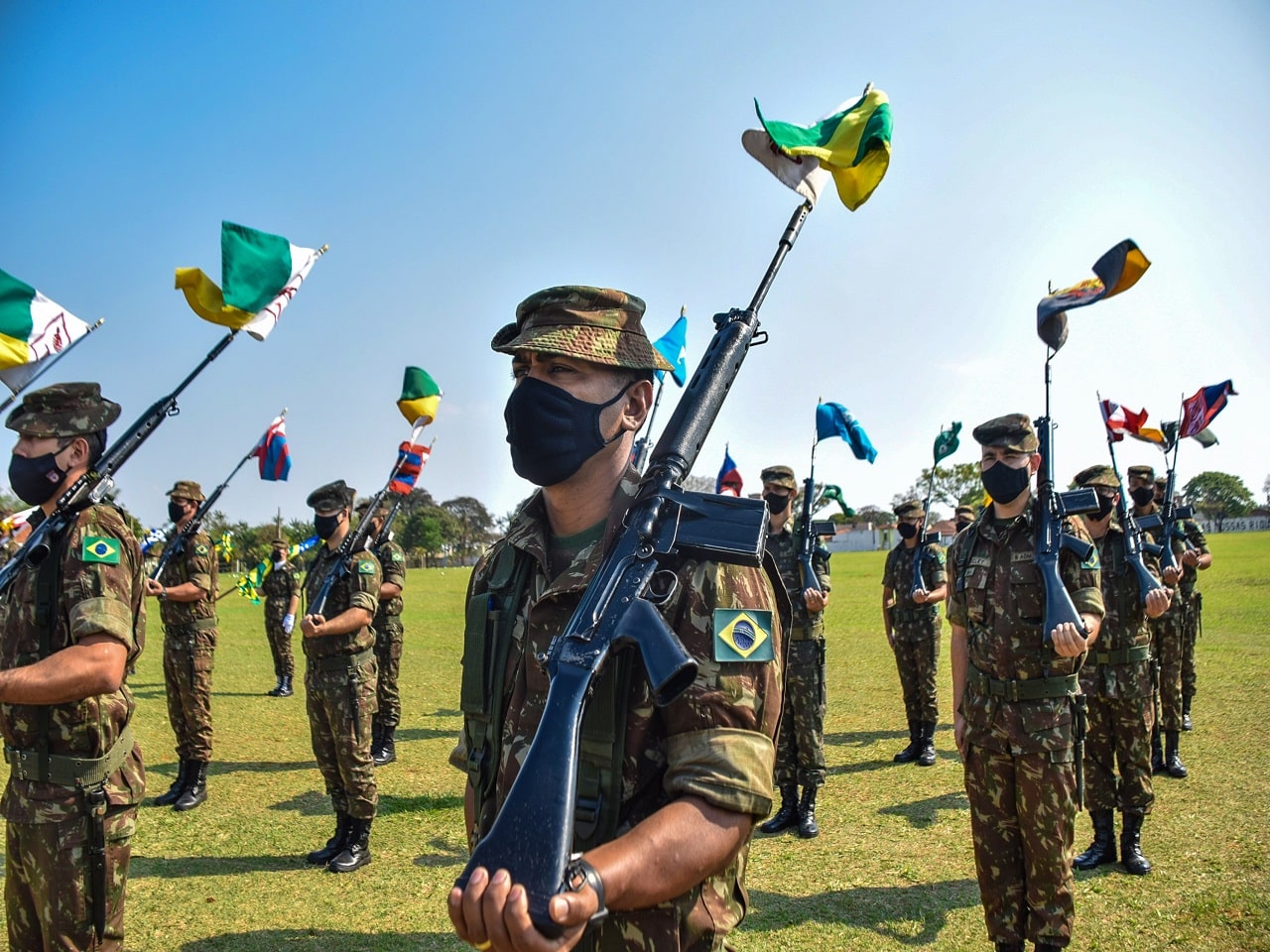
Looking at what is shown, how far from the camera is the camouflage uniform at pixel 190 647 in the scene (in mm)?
7570

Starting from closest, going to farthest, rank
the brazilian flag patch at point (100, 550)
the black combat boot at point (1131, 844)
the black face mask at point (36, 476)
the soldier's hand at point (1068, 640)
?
the brazilian flag patch at point (100, 550)
the black face mask at point (36, 476)
the soldier's hand at point (1068, 640)
the black combat boot at point (1131, 844)

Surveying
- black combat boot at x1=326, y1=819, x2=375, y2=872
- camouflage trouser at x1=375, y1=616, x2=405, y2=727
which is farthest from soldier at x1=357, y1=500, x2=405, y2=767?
black combat boot at x1=326, y1=819, x2=375, y2=872

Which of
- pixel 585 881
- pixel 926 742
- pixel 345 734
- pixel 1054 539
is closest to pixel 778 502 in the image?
pixel 926 742

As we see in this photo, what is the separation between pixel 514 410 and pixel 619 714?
877 mm

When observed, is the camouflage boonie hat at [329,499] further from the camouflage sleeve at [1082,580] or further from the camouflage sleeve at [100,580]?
the camouflage sleeve at [1082,580]

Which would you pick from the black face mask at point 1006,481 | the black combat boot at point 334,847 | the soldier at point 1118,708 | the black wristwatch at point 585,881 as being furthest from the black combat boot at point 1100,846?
the black wristwatch at point 585,881

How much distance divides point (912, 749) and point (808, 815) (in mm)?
2473

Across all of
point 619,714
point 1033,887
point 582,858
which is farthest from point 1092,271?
point 582,858

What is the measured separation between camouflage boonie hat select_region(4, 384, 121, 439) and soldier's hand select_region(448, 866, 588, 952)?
10.4 feet

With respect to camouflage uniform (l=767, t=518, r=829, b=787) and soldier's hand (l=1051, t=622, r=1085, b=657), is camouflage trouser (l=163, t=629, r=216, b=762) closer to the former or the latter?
camouflage uniform (l=767, t=518, r=829, b=787)

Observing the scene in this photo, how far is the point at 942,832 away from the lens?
635 centimetres

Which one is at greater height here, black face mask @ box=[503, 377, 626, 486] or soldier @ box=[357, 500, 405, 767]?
black face mask @ box=[503, 377, 626, 486]

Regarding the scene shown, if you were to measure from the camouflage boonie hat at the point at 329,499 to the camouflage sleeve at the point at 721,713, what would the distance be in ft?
18.7

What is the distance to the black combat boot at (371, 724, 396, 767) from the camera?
8.89m
